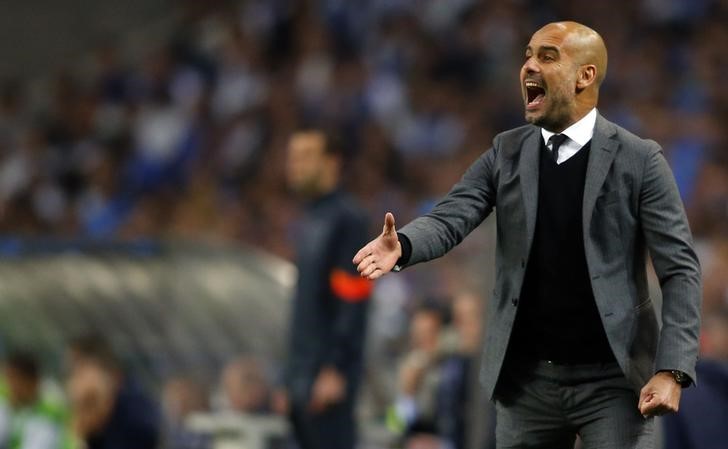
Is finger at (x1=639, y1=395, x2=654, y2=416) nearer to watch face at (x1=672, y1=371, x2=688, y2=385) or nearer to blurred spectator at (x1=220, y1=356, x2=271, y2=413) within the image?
watch face at (x1=672, y1=371, x2=688, y2=385)

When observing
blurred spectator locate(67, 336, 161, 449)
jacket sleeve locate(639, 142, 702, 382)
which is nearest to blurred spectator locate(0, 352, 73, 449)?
blurred spectator locate(67, 336, 161, 449)

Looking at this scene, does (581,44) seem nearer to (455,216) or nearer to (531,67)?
(531,67)

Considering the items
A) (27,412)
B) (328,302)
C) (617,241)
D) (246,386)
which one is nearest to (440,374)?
(328,302)

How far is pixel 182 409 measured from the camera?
841 centimetres

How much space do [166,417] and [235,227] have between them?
13.6 ft

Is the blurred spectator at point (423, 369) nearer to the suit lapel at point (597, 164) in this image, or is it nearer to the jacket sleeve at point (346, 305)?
the jacket sleeve at point (346, 305)

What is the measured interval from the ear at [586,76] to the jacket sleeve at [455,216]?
1.10ft

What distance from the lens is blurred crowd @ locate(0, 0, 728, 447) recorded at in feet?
27.5

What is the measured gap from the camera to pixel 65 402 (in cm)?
852

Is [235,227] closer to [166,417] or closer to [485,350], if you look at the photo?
[166,417]

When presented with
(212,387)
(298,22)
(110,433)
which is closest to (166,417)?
(212,387)

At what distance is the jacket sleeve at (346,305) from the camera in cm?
655

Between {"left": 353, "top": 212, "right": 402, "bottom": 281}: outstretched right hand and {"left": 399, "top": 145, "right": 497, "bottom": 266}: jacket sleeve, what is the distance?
0.21 ft

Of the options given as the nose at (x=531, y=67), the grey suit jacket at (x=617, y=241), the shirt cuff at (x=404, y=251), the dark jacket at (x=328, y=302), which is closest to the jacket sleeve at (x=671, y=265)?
the grey suit jacket at (x=617, y=241)
